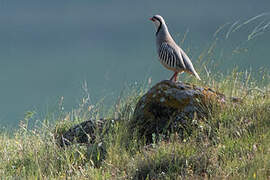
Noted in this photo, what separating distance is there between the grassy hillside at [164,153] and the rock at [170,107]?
21 centimetres

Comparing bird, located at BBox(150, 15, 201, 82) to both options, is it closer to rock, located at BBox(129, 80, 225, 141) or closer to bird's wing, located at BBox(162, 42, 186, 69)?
bird's wing, located at BBox(162, 42, 186, 69)

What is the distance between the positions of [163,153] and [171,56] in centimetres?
→ 206

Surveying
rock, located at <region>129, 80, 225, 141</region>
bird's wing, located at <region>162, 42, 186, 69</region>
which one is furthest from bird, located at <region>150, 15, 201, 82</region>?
rock, located at <region>129, 80, 225, 141</region>

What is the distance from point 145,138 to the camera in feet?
21.1

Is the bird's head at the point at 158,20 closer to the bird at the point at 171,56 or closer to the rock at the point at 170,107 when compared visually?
the bird at the point at 171,56

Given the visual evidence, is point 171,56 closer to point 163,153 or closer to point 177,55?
point 177,55

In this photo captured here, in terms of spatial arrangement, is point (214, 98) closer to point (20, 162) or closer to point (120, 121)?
point (120, 121)

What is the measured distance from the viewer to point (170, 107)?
6414 millimetres

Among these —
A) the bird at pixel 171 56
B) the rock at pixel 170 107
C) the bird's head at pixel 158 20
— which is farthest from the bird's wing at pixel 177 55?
the bird's head at pixel 158 20

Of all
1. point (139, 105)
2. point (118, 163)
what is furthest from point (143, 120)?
point (118, 163)

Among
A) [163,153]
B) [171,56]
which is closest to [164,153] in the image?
[163,153]

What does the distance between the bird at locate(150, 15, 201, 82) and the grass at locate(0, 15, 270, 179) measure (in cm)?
63

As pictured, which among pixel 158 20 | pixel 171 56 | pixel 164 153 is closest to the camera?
pixel 164 153

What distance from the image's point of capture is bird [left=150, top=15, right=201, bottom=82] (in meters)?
6.70
